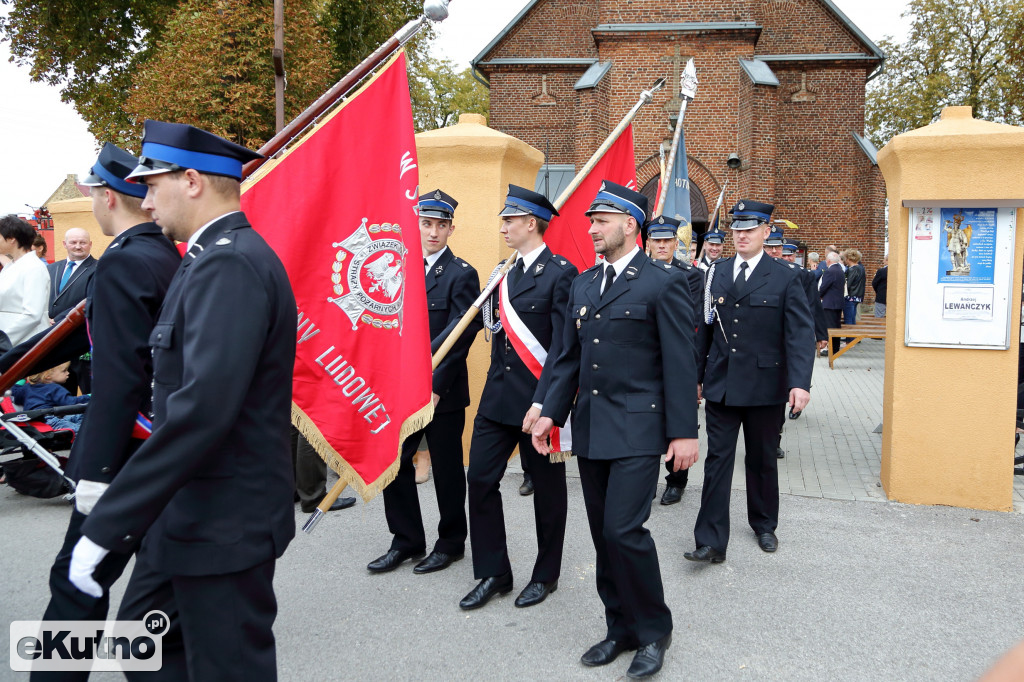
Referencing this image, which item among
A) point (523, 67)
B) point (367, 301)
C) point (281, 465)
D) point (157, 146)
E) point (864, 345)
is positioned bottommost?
point (864, 345)

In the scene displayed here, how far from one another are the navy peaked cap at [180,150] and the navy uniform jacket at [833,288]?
53.6 ft

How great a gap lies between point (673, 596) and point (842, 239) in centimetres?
2285

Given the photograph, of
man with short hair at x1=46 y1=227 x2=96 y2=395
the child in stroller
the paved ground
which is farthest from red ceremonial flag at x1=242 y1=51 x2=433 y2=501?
the child in stroller

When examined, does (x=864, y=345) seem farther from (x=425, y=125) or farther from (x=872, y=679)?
(x=425, y=125)

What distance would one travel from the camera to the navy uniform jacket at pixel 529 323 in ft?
14.6

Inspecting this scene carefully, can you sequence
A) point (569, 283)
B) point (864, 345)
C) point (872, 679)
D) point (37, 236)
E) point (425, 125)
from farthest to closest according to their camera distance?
1. point (425, 125)
2. point (864, 345)
3. point (37, 236)
4. point (569, 283)
5. point (872, 679)

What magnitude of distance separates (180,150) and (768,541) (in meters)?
4.24

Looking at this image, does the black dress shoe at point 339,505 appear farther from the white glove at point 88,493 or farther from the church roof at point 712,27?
the church roof at point 712,27

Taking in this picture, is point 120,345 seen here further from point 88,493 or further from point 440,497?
point 440,497

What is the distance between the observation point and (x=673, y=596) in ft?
14.6

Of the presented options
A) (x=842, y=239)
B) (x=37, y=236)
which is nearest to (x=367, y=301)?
(x=37, y=236)

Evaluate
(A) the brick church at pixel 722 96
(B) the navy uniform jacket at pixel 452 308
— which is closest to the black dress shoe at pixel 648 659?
(B) the navy uniform jacket at pixel 452 308

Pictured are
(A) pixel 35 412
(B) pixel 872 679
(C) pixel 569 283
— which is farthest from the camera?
→ (A) pixel 35 412

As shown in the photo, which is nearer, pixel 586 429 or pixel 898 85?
pixel 586 429
